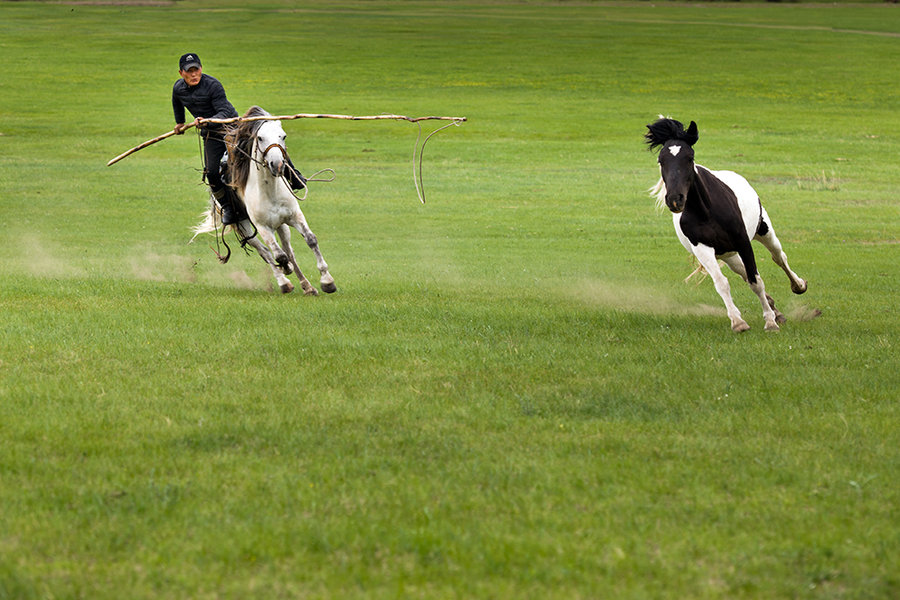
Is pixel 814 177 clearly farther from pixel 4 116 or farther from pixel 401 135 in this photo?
pixel 4 116

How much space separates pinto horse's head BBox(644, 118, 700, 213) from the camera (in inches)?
405

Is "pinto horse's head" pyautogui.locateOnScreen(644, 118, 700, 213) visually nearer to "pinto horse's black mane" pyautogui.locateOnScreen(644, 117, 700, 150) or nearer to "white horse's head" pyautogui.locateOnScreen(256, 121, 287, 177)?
"pinto horse's black mane" pyautogui.locateOnScreen(644, 117, 700, 150)

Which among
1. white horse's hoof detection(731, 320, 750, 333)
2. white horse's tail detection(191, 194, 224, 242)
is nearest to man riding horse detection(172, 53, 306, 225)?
white horse's tail detection(191, 194, 224, 242)

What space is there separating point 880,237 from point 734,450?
16707 mm

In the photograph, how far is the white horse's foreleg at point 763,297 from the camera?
10875 millimetres

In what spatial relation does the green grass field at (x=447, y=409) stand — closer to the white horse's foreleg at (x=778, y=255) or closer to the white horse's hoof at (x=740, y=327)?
the white horse's hoof at (x=740, y=327)

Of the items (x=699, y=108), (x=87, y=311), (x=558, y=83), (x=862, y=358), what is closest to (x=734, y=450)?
(x=862, y=358)

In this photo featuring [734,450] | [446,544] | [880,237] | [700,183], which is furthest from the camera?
[880,237]

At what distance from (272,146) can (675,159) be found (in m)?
4.92

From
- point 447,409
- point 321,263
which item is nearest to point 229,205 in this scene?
point 321,263

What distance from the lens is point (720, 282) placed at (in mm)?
10891

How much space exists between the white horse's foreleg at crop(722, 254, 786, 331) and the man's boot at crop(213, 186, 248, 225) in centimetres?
678

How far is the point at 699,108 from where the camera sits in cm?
4825

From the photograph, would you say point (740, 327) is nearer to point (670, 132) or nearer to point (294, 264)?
point (670, 132)
